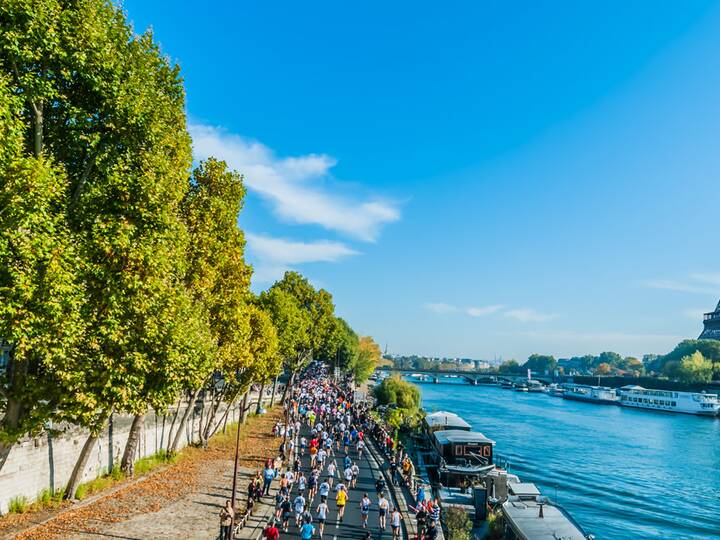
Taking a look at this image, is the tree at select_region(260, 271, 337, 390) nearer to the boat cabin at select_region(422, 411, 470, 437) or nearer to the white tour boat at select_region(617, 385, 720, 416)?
the boat cabin at select_region(422, 411, 470, 437)

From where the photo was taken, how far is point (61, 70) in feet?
45.5

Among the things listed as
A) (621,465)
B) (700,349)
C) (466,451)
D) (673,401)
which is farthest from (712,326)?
(466,451)

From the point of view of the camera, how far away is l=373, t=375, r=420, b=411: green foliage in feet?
230

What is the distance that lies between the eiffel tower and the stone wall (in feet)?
690

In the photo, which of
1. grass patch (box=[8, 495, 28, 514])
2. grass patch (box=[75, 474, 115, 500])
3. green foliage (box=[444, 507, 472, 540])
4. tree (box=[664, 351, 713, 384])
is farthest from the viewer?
tree (box=[664, 351, 713, 384])

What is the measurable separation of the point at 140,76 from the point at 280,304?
3487 centimetres

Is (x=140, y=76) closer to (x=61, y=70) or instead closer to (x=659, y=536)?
(x=61, y=70)

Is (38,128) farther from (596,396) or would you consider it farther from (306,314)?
(596,396)

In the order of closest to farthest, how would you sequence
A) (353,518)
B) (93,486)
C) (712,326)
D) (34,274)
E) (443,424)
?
(34,274) < (93,486) < (353,518) < (443,424) < (712,326)

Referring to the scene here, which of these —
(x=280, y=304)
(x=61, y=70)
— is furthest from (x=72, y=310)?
(x=280, y=304)

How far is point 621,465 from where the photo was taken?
168 feet

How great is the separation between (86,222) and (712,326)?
8765 inches

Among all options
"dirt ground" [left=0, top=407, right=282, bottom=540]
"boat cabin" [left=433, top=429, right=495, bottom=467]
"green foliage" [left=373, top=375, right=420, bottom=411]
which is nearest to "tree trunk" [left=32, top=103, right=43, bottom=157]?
"dirt ground" [left=0, top=407, right=282, bottom=540]

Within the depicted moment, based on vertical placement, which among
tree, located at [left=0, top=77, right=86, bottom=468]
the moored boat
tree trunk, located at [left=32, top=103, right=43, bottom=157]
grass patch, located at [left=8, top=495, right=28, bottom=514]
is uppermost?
tree trunk, located at [left=32, top=103, right=43, bottom=157]
